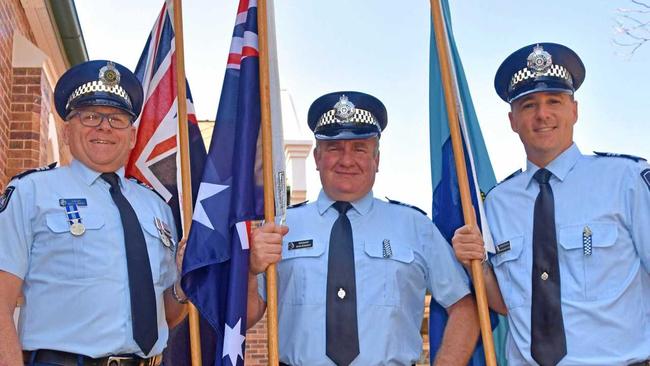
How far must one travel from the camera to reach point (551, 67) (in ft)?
13.0

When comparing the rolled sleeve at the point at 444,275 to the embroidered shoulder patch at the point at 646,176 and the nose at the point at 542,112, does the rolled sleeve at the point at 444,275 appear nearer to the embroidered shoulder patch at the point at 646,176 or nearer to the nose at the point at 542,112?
the nose at the point at 542,112

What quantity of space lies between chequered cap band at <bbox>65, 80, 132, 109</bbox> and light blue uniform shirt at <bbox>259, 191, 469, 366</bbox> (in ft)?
3.49

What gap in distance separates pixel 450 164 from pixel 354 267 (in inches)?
30.5

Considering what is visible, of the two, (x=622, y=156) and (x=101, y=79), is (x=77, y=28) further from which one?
(x=622, y=156)

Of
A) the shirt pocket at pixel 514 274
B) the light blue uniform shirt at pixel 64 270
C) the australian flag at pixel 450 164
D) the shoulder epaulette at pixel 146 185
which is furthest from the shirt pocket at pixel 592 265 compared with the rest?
the shoulder epaulette at pixel 146 185

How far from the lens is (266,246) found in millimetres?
3842

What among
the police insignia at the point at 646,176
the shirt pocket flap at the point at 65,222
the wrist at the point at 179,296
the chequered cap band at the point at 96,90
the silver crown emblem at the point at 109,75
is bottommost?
the wrist at the point at 179,296

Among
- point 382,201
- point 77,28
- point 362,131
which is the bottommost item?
point 382,201

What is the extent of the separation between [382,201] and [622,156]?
120 centimetres

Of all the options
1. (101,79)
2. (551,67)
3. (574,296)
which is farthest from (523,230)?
(101,79)

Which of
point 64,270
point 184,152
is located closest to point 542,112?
point 184,152

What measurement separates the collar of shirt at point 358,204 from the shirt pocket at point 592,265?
1024mm

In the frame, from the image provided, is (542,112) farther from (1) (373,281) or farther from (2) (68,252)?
(2) (68,252)

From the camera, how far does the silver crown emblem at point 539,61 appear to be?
396 centimetres
